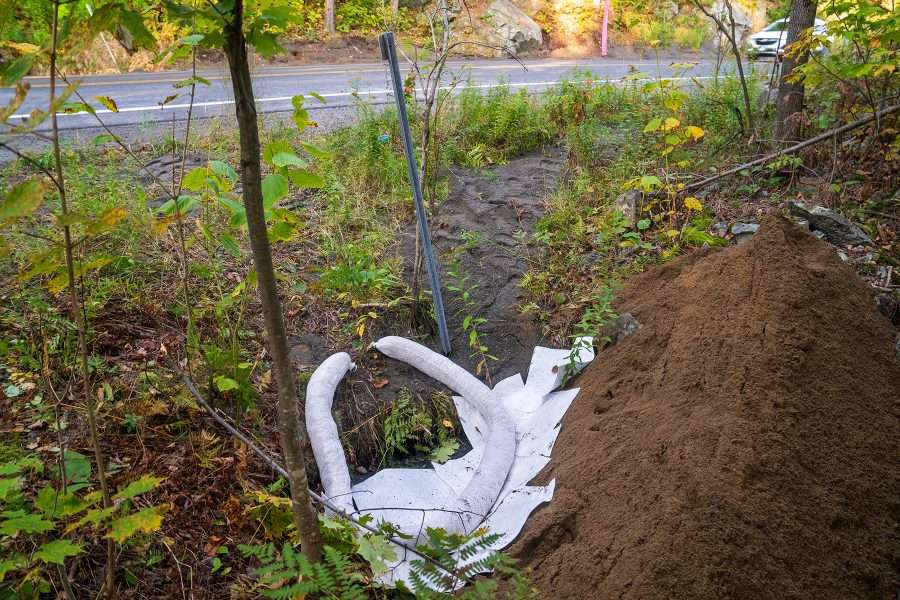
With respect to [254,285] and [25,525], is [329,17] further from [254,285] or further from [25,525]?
[25,525]

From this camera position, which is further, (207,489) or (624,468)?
(207,489)

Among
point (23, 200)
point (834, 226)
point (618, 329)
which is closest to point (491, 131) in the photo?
point (834, 226)

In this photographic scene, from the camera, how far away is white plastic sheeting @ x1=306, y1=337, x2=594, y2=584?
2.54 m

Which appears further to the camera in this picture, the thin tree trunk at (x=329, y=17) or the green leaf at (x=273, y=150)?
the thin tree trunk at (x=329, y=17)

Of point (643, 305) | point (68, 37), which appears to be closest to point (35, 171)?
point (68, 37)

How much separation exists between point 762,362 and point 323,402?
1.90 metres

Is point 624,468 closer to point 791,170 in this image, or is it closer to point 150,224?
point 150,224

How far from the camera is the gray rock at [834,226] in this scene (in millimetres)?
3725

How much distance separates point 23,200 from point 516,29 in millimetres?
15045

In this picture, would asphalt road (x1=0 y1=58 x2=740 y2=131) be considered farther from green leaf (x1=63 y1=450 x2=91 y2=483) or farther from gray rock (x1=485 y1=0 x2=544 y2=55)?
green leaf (x1=63 y1=450 x2=91 y2=483)

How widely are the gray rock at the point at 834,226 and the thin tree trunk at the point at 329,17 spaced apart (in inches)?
486

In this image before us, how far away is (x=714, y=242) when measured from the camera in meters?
3.93

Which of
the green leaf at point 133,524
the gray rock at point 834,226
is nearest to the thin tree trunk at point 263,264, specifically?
the green leaf at point 133,524

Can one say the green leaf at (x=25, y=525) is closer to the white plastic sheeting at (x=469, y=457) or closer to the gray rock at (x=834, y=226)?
the white plastic sheeting at (x=469, y=457)
